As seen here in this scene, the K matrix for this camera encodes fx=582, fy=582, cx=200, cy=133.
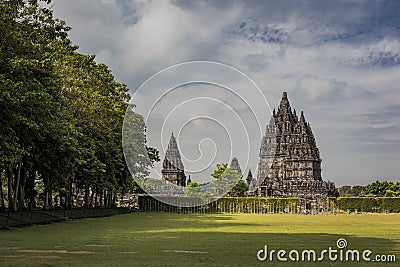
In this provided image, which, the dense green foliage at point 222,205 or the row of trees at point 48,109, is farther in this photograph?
the dense green foliage at point 222,205

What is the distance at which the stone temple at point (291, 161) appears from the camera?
120312 mm

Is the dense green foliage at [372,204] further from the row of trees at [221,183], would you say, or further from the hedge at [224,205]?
the row of trees at [221,183]

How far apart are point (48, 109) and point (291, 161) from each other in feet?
343

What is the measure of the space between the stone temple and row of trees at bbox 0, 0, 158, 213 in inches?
2869

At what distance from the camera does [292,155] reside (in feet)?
419

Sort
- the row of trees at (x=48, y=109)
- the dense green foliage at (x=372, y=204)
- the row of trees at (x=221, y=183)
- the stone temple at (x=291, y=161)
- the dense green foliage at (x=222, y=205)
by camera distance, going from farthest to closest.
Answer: the stone temple at (x=291, y=161), the row of trees at (x=221, y=183), the dense green foliage at (x=372, y=204), the dense green foliage at (x=222, y=205), the row of trees at (x=48, y=109)

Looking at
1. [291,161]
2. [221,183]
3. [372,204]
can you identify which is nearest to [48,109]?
[221,183]

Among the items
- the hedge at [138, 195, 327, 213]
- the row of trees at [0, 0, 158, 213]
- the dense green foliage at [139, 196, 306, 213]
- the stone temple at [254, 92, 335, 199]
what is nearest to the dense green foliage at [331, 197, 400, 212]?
the hedge at [138, 195, 327, 213]

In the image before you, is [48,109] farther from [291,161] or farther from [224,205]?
[291,161]

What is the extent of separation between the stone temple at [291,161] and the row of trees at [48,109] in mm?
72866

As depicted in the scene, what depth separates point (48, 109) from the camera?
87.6 ft

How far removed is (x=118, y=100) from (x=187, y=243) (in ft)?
123

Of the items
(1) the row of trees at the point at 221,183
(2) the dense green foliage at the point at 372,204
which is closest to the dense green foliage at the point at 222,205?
(1) the row of trees at the point at 221,183

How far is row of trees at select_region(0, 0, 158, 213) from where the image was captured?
24938 mm
